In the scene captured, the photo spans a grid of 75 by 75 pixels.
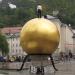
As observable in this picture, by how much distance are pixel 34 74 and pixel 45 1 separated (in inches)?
5126

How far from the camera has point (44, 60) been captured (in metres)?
19.2

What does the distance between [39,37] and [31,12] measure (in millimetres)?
103264

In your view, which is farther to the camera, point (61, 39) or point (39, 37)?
point (61, 39)

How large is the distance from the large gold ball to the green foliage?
95.3 metres

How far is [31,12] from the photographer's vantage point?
12081 cm

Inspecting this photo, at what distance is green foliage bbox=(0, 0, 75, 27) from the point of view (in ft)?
399

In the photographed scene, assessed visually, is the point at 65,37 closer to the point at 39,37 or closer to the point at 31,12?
the point at 31,12

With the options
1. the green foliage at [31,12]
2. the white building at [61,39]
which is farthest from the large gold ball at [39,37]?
the green foliage at [31,12]

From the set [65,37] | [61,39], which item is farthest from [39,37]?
[65,37]

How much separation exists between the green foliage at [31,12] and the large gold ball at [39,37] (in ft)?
313

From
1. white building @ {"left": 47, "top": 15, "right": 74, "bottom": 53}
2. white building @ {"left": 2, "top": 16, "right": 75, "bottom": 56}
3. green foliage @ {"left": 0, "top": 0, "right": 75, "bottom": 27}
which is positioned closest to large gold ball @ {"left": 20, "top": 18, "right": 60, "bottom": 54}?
white building @ {"left": 2, "top": 16, "right": 75, "bottom": 56}

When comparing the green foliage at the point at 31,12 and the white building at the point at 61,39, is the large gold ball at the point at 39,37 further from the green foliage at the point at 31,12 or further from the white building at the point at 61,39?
the green foliage at the point at 31,12

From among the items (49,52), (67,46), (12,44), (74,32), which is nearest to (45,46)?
(49,52)

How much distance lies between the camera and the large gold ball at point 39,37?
17.8 m
